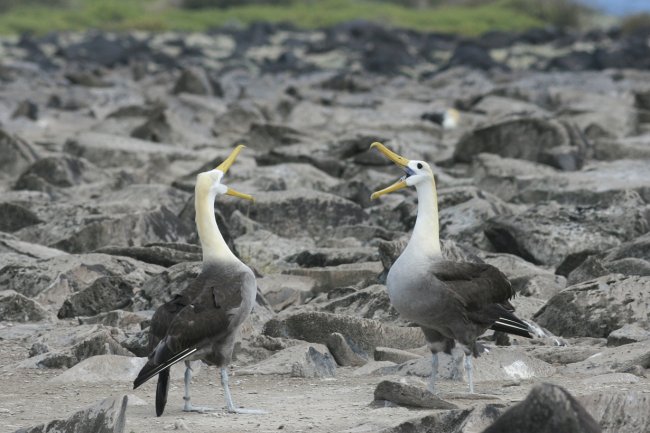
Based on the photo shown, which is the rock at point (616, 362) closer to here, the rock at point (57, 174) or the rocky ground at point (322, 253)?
the rocky ground at point (322, 253)

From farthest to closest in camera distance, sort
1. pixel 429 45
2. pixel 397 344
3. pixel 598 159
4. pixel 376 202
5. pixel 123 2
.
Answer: pixel 123 2
pixel 429 45
pixel 598 159
pixel 376 202
pixel 397 344

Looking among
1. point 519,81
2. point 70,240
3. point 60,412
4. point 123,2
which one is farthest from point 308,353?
point 123,2

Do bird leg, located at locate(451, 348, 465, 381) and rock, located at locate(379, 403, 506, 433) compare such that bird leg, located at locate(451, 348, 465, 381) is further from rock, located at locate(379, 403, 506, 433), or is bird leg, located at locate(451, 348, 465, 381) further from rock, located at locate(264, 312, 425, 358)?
rock, located at locate(379, 403, 506, 433)

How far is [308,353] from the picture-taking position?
831 cm

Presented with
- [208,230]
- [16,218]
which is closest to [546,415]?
[208,230]

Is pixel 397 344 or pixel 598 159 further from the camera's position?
pixel 598 159

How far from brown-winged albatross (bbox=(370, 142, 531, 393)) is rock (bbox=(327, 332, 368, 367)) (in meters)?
0.95

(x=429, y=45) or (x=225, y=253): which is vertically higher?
(x=225, y=253)

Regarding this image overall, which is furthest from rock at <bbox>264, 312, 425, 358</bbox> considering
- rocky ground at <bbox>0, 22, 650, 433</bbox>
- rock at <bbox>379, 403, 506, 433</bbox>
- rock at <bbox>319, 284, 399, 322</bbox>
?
rock at <bbox>379, 403, 506, 433</bbox>

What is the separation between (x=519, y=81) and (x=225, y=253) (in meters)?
28.3

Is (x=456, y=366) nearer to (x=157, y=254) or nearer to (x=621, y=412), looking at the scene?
(x=621, y=412)

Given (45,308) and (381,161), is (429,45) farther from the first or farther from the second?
(45,308)

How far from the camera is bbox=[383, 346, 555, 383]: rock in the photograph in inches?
315

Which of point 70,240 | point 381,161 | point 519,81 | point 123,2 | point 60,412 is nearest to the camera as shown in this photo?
point 60,412
